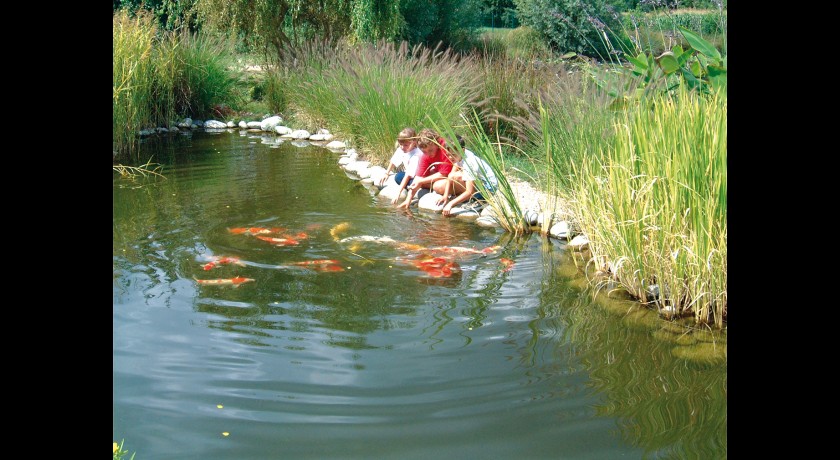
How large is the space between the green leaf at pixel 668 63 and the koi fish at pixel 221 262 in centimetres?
351

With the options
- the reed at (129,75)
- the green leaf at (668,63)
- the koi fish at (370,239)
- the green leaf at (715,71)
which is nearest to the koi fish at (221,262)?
the koi fish at (370,239)

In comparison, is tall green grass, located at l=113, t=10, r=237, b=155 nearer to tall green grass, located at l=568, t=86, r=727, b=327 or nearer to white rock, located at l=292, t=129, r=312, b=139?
white rock, located at l=292, t=129, r=312, b=139

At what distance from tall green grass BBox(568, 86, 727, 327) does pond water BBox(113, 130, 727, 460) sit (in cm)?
22

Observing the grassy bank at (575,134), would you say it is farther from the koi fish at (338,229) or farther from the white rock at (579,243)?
the koi fish at (338,229)

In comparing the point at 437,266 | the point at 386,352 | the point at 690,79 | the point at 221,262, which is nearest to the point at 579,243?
the point at 437,266

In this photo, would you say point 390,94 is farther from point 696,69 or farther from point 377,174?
point 696,69

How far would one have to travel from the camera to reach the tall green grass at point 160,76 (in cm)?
1105

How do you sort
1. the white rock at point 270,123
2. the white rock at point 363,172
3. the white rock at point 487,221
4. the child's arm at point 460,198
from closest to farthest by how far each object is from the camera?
the white rock at point 487,221 → the child's arm at point 460,198 → the white rock at point 363,172 → the white rock at point 270,123

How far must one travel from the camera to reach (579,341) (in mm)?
4543

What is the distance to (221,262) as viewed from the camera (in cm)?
600

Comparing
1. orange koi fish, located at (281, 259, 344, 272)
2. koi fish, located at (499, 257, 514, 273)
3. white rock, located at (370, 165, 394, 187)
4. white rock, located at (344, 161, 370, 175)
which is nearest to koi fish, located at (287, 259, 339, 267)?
orange koi fish, located at (281, 259, 344, 272)

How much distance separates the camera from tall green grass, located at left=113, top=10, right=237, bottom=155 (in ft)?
36.2
